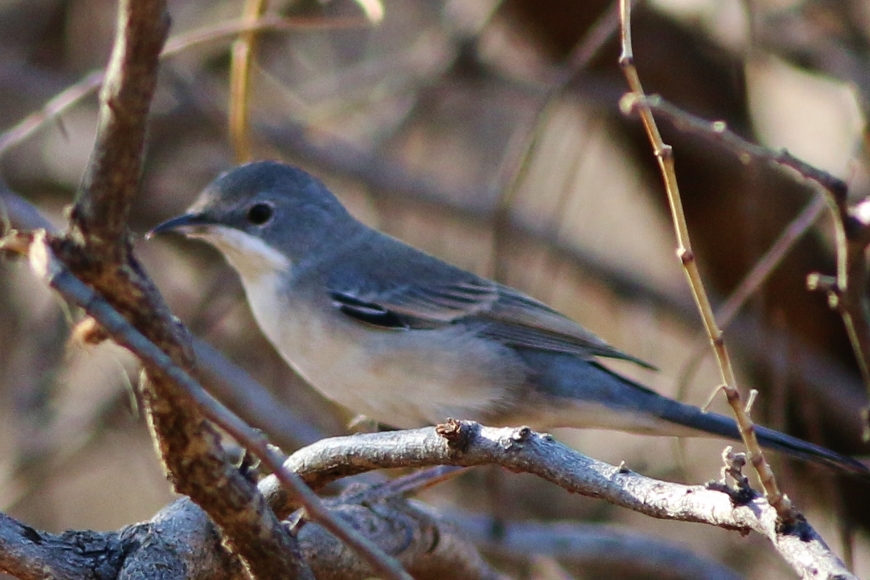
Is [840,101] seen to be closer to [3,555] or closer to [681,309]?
[681,309]

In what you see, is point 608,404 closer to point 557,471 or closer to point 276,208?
point 276,208

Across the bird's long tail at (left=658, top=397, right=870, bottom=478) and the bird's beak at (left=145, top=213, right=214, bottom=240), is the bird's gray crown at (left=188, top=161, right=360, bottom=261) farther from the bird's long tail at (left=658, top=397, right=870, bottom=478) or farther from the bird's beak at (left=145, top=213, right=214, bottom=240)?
the bird's long tail at (left=658, top=397, right=870, bottom=478)

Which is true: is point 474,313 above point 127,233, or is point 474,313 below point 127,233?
above

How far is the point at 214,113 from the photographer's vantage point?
5211mm

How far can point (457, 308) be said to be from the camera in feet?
13.7

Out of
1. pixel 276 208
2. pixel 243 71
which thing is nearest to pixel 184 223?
pixel 276 208

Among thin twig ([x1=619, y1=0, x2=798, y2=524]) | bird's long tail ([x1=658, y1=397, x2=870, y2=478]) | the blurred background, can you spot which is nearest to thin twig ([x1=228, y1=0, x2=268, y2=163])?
the blurred background

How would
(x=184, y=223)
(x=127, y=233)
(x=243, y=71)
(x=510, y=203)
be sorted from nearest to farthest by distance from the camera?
(x=127, y=233)
(x=243, y=71)
(x=184, y=223)
(x=510, y=203)

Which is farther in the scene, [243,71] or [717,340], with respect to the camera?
[243,71]

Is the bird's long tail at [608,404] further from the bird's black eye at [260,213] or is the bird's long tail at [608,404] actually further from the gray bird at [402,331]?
the bird's black eye at [260,213]

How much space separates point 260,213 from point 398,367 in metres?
0.91

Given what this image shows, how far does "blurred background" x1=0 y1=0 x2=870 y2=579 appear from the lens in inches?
195

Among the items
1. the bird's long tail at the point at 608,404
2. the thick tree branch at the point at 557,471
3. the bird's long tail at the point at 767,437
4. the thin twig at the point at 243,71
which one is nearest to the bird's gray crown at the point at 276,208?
the thin twig at the point at 243,71

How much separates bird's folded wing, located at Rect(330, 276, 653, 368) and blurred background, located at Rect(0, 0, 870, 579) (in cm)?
38
